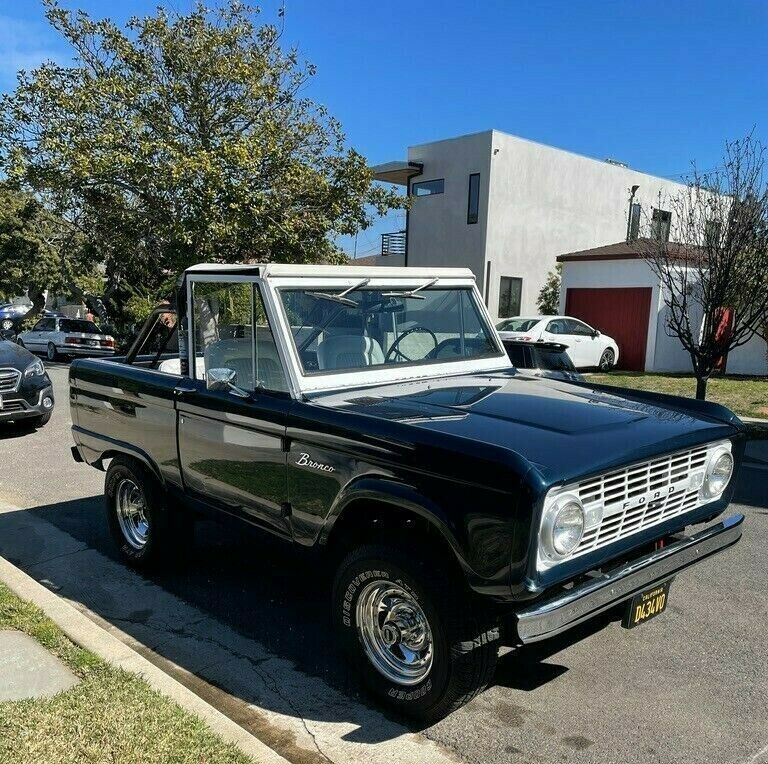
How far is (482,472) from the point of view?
8.74 feet

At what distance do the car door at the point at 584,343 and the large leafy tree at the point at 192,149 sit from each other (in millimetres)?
5964

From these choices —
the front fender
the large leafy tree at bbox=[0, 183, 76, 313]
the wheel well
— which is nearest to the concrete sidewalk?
the wheel well

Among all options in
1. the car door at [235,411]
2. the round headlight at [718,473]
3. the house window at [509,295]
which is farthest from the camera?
the house window at [509,295]

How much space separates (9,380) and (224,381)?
22.9 feet

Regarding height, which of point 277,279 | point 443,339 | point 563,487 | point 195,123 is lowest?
point 563,487

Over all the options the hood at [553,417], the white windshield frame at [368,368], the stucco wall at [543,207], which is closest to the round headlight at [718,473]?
the hood at [553,417]

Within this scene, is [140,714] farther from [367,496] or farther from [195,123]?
[195,123]

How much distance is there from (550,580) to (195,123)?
57.6 ft

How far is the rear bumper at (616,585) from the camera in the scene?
269 cm

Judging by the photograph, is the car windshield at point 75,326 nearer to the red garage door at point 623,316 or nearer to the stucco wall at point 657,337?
the red garage door at point 623,316

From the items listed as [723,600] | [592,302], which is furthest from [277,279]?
[592,302]

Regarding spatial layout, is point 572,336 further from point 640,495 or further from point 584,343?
point 640,495

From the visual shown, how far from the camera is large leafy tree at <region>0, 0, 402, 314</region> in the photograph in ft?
53.5

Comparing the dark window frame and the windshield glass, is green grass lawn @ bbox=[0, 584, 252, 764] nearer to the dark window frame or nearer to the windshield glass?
the windshield glass
